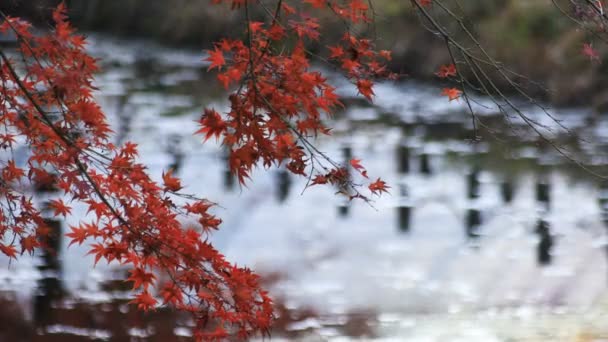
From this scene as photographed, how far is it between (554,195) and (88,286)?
5861 mm

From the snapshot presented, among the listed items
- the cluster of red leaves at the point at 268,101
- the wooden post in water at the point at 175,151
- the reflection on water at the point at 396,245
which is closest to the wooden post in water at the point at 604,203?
the reflection on water at the point at 396,245

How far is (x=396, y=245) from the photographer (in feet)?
28.6

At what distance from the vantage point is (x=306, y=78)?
10.2ft

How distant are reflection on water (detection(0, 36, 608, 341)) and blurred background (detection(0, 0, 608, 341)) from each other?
0.03m

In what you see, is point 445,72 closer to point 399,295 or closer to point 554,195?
point 399,295

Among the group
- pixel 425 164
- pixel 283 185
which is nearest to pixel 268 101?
pixel 283 185

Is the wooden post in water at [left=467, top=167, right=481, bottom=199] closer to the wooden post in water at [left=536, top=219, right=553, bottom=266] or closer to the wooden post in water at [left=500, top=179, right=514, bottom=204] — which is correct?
the wooden post in water at [left=500, top=179, right=514, bottom=204]

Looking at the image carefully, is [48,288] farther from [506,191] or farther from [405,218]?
[506,191]

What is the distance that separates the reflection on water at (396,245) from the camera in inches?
264

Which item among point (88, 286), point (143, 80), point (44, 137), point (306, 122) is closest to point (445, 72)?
point (306, 122)

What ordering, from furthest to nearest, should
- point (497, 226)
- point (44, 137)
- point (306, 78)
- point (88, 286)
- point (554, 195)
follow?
point (554, 195) → point (497, 226) → point (88, 286) → point (44, 137) → point (306, 78)

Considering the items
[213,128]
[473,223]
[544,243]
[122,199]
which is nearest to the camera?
[213,128]

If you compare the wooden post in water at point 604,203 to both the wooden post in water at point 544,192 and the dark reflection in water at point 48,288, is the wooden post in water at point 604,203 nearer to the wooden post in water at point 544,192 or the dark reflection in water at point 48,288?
the wooden post in water at point 544,192

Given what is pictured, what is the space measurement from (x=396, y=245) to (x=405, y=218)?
864mm
